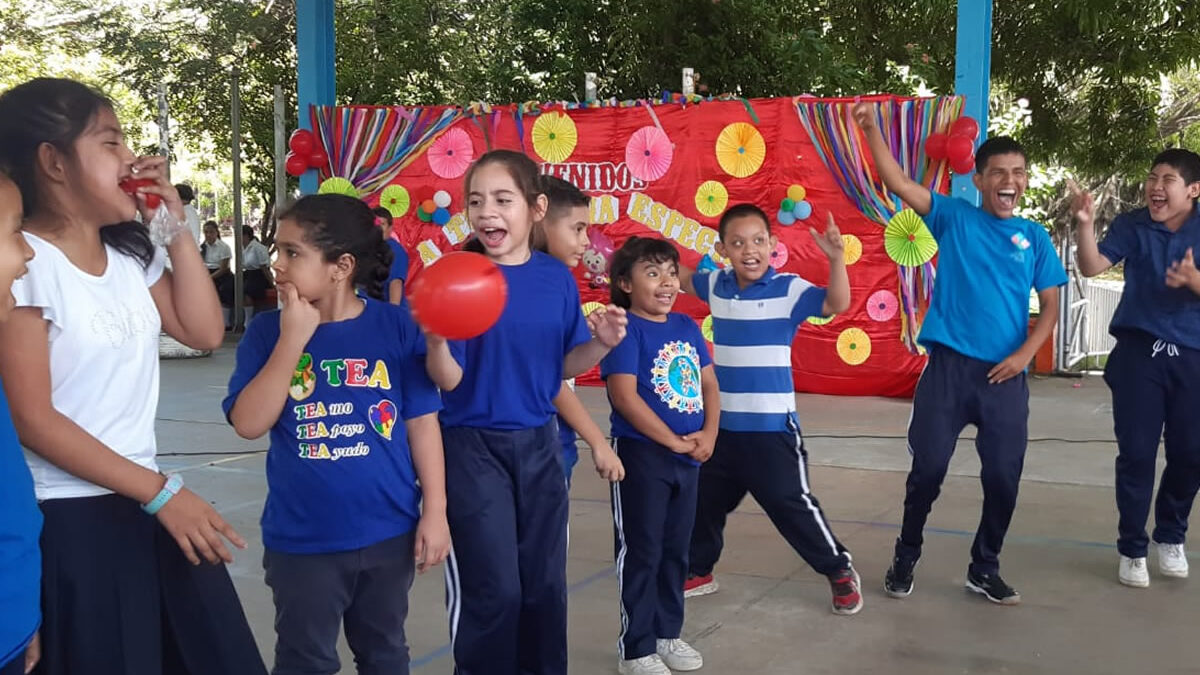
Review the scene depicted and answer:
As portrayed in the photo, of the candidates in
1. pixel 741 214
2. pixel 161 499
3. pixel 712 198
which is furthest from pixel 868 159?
pixel 161 499

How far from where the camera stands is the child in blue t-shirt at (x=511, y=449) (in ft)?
10.4

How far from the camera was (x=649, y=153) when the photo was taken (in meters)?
10.7

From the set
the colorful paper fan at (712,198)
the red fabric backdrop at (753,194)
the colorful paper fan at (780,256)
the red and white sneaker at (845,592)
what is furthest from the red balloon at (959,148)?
the red and white sneaker at (845,592)

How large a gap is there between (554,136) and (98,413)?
8900mm

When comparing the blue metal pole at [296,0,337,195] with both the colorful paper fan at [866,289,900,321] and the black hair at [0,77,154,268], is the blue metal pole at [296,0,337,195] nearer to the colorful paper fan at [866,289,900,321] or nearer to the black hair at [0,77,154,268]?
the colorful paper fan at [866,289,900,321]

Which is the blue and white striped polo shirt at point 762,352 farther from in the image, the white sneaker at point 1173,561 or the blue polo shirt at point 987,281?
the white sneaker at point 1173,561

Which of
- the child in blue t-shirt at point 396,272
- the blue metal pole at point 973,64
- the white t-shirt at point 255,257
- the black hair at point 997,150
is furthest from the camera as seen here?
the white t-shirt at point 255,257

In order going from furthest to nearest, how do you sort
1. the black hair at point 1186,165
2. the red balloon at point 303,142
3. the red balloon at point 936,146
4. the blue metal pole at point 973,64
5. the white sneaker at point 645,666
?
the red balloon at point 303,142, the red balloon at point 936,146, the blue metal pole at point 973,64, the black hair at point 1186,165, the white sneaker at point 645,666

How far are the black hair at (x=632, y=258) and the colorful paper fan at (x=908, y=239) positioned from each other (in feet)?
16.1

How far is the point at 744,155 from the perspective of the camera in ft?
34.1

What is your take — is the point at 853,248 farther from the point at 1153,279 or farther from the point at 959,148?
the point at 1153,279

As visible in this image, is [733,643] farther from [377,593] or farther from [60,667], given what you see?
[60,667]

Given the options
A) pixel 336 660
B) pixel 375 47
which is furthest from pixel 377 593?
pixel 375 47

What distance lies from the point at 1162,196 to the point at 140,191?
13.3ft
